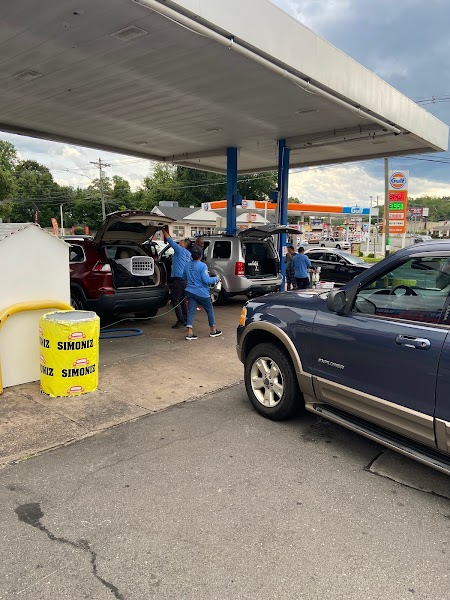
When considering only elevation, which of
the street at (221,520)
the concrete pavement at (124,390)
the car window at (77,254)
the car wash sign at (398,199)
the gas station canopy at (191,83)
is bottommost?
the street at (221,520)

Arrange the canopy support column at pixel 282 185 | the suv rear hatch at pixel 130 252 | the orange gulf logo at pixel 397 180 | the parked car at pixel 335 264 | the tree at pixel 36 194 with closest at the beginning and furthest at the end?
the suv rear hatch at pixel 130 252, the canopy support column at pixel 282 185, the orange gulf logo at pixel 397 180, the parked car at pixel 335 264, the tree at pixel 36 194

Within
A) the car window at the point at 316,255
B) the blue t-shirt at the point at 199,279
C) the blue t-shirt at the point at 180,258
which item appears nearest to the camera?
the blue t-shirt at the point at 199,279

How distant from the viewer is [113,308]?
26.8ft

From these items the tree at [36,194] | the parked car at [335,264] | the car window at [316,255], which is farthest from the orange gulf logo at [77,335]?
the tree at [36,194]

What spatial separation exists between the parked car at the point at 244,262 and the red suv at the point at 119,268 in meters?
2.13

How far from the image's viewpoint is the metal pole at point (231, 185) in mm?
14445

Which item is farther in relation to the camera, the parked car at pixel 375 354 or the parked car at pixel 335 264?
the parked car at pixel 335 264

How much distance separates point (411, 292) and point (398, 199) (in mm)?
12311

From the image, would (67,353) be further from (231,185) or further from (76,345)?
(231,185)

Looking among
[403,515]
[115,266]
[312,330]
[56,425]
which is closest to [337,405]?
[312,330]

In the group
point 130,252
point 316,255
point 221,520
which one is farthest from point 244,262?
point 316,255

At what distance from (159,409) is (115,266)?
453 centimetres

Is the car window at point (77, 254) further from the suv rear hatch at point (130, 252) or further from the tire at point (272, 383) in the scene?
the tire at point (272, 383)

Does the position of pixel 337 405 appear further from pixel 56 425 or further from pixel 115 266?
pixel 115 266
